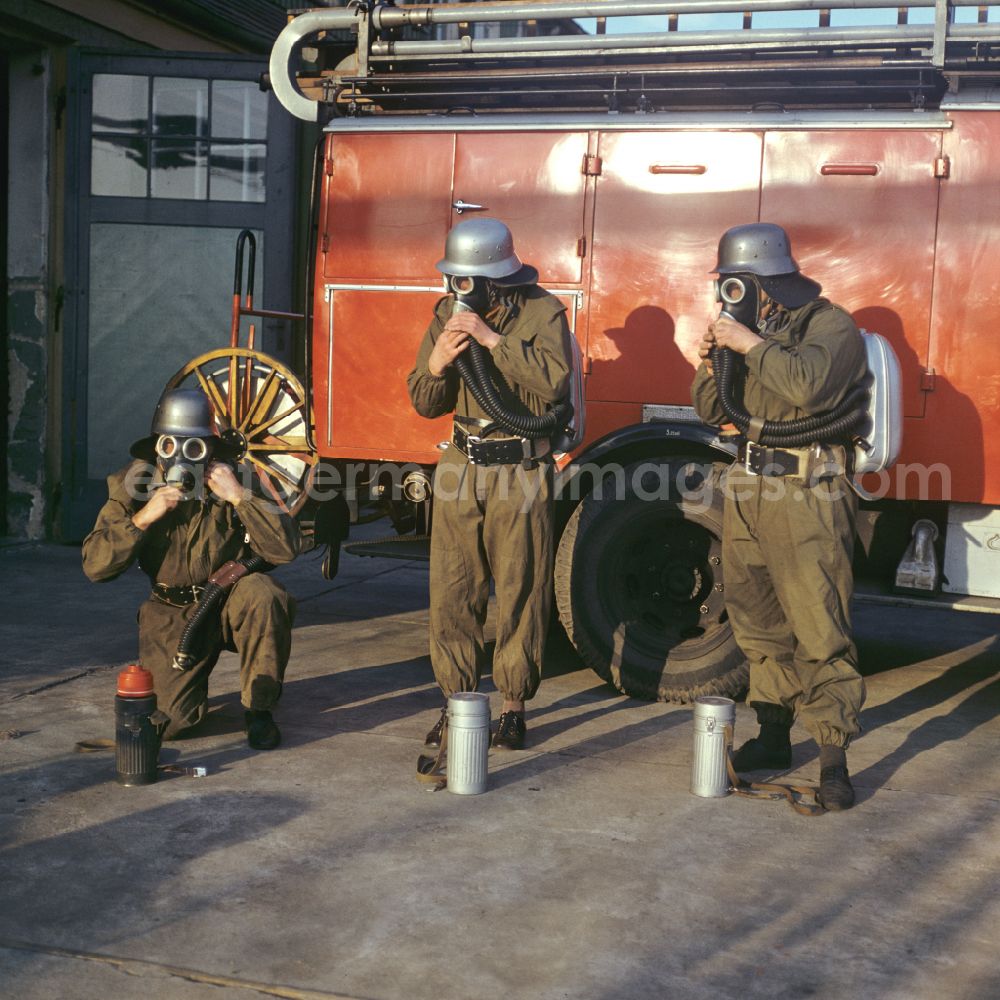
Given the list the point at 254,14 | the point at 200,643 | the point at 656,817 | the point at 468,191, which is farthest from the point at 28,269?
the point at 656,817

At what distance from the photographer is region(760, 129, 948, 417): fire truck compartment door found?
18.3 feet

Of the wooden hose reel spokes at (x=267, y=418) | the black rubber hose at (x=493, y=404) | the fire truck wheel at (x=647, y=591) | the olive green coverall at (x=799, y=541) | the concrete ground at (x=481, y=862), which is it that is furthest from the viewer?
the wooden hose reel spokes at (x=267, y=418)

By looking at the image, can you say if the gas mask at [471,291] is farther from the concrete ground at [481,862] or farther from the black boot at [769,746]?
the black boot at [769,746]

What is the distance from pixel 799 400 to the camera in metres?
4.61

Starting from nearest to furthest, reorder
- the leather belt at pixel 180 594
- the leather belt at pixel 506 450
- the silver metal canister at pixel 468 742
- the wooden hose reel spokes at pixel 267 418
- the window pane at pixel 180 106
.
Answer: the silver metal canister at pixel 468 742, the leather belt at pixel 506 450, the leather belt at pixel 180 594, the wooden hose reel spokes at pixel 267 418, the window pane at pixel 180 106

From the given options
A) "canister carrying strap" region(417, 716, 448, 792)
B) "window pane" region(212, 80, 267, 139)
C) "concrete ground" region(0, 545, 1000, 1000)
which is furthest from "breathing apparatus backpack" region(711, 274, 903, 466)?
"window pane" region(212, 80, 267, 139)

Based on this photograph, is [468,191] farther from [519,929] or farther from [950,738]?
[519,929]

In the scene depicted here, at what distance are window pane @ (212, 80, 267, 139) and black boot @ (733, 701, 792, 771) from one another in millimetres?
6393

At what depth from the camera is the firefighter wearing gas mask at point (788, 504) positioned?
465 cm

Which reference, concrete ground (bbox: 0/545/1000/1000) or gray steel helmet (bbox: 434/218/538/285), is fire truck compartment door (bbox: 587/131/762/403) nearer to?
gray steel helmet (bbox: 434/218/538/285)

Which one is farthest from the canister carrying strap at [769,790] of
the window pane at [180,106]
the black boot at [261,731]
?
the window pane at [180,106]

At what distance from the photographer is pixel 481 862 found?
13.1 feet

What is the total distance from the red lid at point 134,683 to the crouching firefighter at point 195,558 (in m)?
0.51

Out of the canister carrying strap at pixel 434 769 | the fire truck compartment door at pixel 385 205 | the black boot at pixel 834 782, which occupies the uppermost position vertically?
the fire truck compartment door at pixel 385 205
